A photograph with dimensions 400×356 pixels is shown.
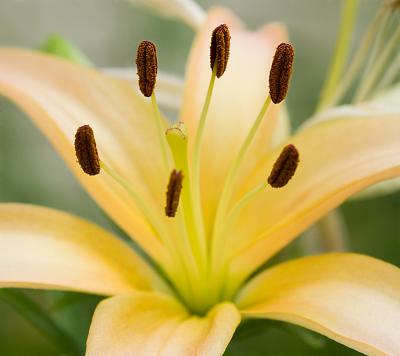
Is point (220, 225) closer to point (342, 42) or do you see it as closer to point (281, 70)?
point (281, 70)

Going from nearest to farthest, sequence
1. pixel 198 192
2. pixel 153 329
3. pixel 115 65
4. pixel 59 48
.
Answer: pixel 153 329 → pixel 198 192 → pixel 59 48 → pixel 115 65

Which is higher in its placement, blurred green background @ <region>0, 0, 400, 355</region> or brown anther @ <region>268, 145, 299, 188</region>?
brown anther @ <region>268, 145, 299, 188</region>

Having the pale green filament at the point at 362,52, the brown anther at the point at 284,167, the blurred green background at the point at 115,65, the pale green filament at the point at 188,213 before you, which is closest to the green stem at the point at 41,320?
the blurred green background at the point at 115,65

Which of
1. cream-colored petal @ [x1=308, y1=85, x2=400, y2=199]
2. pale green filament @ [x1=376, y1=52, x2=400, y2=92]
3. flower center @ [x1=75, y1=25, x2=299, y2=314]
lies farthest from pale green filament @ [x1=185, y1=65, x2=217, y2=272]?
pale green filament @ [x1=376, y1=52, x2=400, y2=92]

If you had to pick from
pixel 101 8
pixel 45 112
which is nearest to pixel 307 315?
pixel 45 112

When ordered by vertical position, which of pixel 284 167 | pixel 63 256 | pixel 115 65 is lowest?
pixel 115 65

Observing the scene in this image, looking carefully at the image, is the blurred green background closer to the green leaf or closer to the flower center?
the flower center

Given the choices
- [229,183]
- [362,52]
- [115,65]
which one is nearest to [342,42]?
[362,52]
